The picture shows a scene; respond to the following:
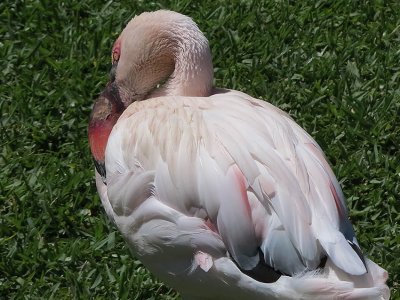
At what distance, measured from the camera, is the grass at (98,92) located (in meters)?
4.48

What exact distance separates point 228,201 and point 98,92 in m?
2.18

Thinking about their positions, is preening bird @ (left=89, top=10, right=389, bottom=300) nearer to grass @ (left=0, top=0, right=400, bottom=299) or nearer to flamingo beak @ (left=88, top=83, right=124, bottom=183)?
flamingo beak @ (left=88, top=83, right=124, bottom=183)

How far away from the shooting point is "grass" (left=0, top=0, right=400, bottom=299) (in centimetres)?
448

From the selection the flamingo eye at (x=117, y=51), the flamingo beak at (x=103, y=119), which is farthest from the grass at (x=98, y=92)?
the flamingo eye at (x=117, y=51)

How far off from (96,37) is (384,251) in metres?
2.23

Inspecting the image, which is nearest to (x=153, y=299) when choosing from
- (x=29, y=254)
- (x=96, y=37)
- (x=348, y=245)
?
(x=29, y=254)

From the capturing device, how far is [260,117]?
3830 mm

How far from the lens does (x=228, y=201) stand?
3518 millimetres

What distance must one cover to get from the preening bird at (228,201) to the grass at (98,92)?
1.89ft

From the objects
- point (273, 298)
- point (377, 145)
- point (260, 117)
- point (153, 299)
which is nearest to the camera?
point (273, 298)

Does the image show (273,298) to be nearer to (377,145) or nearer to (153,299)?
(153,299)

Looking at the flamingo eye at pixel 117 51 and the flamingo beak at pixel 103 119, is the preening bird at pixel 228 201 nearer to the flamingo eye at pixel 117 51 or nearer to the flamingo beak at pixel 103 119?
the flamingo beak at pixel 103 119

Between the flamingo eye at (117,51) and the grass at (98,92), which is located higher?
the flamingo eye at (117,51)

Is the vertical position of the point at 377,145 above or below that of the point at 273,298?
below
